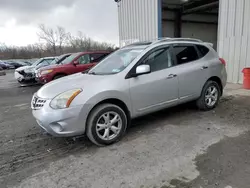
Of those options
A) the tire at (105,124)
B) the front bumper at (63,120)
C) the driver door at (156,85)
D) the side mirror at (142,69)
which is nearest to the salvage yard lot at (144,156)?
the tire at (105,124)

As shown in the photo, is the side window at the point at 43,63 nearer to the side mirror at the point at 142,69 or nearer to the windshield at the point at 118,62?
the windshield at the point at 118,62

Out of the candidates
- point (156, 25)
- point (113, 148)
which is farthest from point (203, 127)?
point (156, 25)

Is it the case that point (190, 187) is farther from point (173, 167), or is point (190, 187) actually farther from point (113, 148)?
point (113, 148)

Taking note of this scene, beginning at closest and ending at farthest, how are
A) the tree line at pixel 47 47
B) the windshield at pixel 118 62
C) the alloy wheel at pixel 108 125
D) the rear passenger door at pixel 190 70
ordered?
the alloy wheel at pixel 108 125 → the windshield at pixel 118 62 → the rear passenger door at pixel 190 70 → the tree line at pixel 47 47

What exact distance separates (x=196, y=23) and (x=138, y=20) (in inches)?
293

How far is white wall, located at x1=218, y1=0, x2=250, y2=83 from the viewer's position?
748 centimetres

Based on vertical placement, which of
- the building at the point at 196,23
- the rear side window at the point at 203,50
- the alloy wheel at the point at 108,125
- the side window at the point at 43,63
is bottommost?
the alloy wheel at the point at 108,125

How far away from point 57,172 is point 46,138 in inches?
50.9

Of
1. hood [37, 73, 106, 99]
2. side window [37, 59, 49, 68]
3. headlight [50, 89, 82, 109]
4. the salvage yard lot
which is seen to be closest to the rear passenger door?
the salvage yard lot

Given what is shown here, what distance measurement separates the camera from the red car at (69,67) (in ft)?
28.6

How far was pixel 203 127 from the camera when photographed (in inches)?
158

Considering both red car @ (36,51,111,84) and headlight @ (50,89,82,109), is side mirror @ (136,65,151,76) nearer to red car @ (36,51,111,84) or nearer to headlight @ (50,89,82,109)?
headlight @ (50,89,82,109)

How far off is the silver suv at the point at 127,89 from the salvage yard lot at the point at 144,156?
1.34ft

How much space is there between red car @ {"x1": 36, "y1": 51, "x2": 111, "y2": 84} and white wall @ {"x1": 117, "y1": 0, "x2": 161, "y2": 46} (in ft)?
11.0
